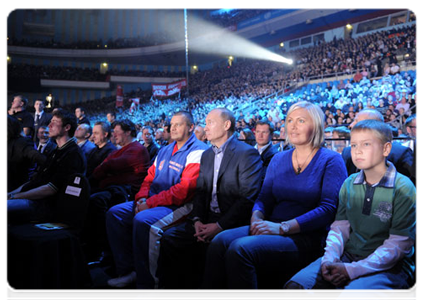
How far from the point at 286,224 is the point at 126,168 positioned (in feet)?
5.89

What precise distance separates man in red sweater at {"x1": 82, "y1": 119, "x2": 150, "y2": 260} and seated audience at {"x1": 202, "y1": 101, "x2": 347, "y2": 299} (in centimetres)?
136

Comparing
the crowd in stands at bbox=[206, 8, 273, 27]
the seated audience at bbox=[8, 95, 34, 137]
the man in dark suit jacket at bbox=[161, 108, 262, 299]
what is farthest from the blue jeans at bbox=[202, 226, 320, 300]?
the crowd in stands at bbox=[206, 8, 273, 27]

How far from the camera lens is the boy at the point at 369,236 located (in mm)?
1113

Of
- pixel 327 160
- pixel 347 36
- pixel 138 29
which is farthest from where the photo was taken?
pixel 138 29

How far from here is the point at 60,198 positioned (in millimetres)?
2160

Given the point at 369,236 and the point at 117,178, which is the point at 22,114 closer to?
the point at 117,178

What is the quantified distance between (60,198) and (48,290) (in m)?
0.60

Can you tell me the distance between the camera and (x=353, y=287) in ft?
3.50

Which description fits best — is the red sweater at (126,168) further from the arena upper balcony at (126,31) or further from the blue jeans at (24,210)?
the arena upper balcony at (126,31)

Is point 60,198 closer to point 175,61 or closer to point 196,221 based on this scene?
point 196,221

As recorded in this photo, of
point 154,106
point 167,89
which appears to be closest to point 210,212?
point 167,89

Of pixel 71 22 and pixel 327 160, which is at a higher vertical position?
pixel 71 22

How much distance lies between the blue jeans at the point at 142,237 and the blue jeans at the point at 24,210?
488 mm
